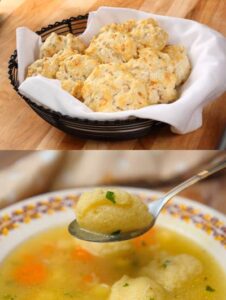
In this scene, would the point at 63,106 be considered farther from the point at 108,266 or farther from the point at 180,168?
the point at 108,266

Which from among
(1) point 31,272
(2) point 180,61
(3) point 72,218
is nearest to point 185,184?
(3) point 72,218

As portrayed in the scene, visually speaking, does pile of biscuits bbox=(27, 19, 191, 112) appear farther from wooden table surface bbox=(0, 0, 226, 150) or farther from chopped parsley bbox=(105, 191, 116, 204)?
chopped parsley bbox=(105, 191, 116, 204)

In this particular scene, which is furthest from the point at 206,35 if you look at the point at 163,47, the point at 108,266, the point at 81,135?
the point at 108,266

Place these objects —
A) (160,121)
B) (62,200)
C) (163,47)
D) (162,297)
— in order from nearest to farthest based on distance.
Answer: (162,297)
(62,200)
(160,121)
(163,47)

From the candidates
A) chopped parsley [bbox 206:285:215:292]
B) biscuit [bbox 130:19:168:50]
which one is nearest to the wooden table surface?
biscuit [bbox 130:19:168:50]

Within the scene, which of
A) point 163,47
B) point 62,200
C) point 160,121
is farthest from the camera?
point 163,47

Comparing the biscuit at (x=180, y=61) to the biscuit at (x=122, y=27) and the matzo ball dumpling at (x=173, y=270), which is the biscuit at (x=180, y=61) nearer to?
the biscuit at (x=122, y=27)

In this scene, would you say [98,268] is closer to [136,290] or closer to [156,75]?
[136,290]
